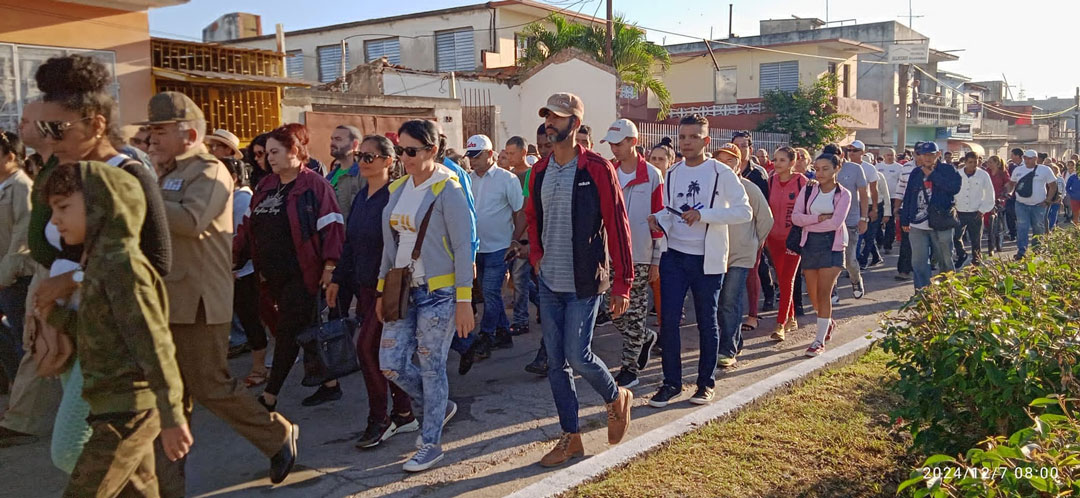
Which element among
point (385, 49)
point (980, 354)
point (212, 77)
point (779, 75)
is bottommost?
point (980, 354)

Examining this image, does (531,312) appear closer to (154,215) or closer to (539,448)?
(539,448)

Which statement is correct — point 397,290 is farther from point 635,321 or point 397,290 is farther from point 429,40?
point 429,40

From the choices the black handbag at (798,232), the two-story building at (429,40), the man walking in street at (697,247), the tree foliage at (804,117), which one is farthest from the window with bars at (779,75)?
the man walking in street at (697,247)

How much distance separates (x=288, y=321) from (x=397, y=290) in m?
1.40

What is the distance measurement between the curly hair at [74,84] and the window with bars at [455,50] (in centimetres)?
2637

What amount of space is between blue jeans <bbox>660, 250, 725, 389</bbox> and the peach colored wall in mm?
9772

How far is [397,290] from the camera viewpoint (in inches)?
178

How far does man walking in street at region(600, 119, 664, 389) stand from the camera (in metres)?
6.20

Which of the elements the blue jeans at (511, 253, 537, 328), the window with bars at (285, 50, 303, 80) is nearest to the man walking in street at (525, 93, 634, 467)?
the blue jeans at (511, 253, 537, 328)

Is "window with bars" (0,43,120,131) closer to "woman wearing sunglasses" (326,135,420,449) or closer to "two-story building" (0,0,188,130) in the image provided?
"two-story building" (0,0,188,130)

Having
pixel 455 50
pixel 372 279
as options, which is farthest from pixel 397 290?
pixel 455 50

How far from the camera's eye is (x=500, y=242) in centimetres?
744

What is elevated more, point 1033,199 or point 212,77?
point 212,77

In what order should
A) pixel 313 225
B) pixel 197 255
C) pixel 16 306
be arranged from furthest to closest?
pixel 313 225 < pixel 16 306 < pixel 197 255
